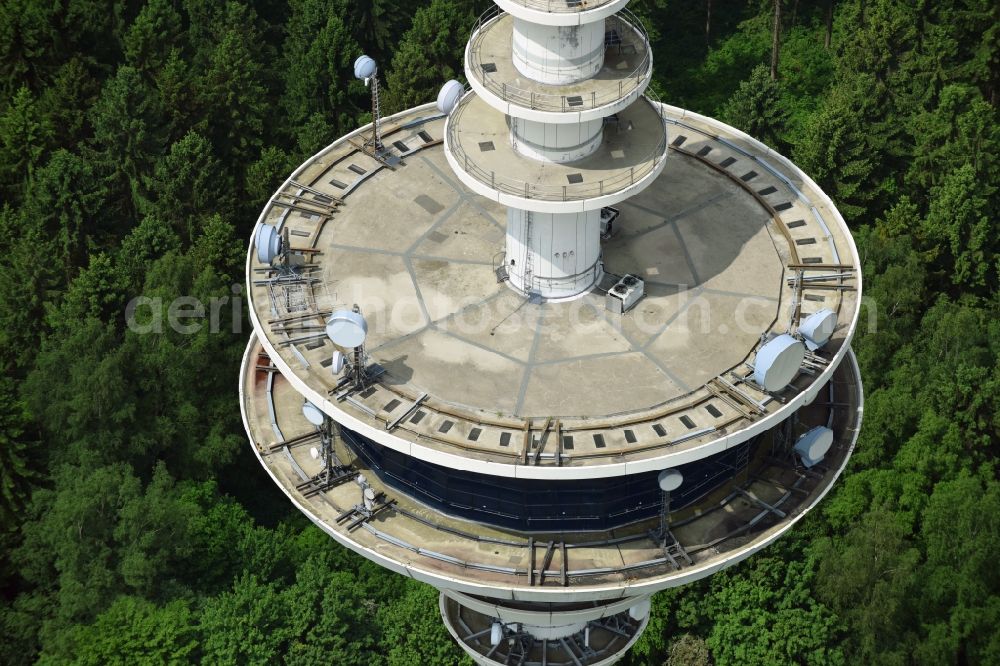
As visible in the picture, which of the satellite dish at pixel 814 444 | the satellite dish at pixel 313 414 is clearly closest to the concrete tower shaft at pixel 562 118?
the satellite dish at pixel 313 414

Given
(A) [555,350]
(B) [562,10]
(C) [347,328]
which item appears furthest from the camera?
(A) [555,350]

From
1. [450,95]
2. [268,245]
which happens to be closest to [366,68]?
[450,95]

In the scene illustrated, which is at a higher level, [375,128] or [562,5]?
[562,5]

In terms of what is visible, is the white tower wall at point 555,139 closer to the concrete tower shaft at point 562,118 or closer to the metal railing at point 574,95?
the concrete tower shaft at point 562,118

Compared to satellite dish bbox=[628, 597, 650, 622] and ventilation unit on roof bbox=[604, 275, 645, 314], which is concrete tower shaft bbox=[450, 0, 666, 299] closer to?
ventilation unit on roof bbox=[604, 275, 645, 314]

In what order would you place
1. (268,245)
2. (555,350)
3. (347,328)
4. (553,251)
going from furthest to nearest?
(268,245) → (553,251) → (555,350) → (347,328)

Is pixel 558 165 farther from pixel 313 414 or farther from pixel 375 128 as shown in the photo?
pixel 313 414
